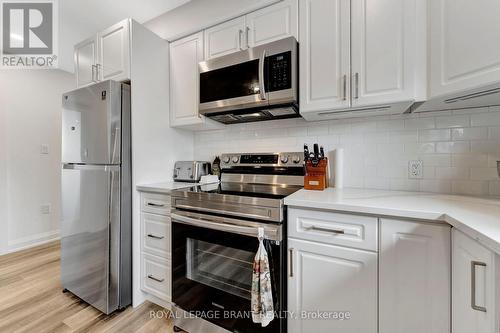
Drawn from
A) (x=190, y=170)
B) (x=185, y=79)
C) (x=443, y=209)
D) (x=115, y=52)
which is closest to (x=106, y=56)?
(x=115, y=52)

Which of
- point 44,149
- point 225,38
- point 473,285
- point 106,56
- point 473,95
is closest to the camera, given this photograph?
point 473,285

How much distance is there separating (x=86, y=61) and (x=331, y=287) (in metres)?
2.68

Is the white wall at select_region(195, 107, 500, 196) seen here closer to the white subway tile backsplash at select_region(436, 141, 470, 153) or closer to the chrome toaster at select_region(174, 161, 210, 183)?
the white subway tile backsplash at select_region(436, 141, 470, 153)

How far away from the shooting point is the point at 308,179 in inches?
61.0

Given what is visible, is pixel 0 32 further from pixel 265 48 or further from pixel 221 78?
pixel 265 48

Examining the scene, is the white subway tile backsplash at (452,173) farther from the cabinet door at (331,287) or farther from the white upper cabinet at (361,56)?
the cabinet door at (331,287)

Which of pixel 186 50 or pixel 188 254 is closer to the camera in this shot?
pixel 188 254

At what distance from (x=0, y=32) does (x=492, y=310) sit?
4.11 meters

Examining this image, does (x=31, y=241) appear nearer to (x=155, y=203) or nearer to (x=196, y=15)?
(x=155, y=203)

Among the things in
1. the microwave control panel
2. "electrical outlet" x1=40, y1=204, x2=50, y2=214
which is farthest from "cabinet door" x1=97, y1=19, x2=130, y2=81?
"electrical outlet" x1=40, y1=204, x2=50, y2=214

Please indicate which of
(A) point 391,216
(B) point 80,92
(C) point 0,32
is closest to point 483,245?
(A) point 391,216

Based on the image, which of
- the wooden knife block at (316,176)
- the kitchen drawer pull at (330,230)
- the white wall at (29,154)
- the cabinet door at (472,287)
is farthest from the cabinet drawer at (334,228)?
the white wall at (29,154)

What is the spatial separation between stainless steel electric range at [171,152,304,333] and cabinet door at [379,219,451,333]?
A: 1.55 feet

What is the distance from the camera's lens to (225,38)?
69.4 inches
